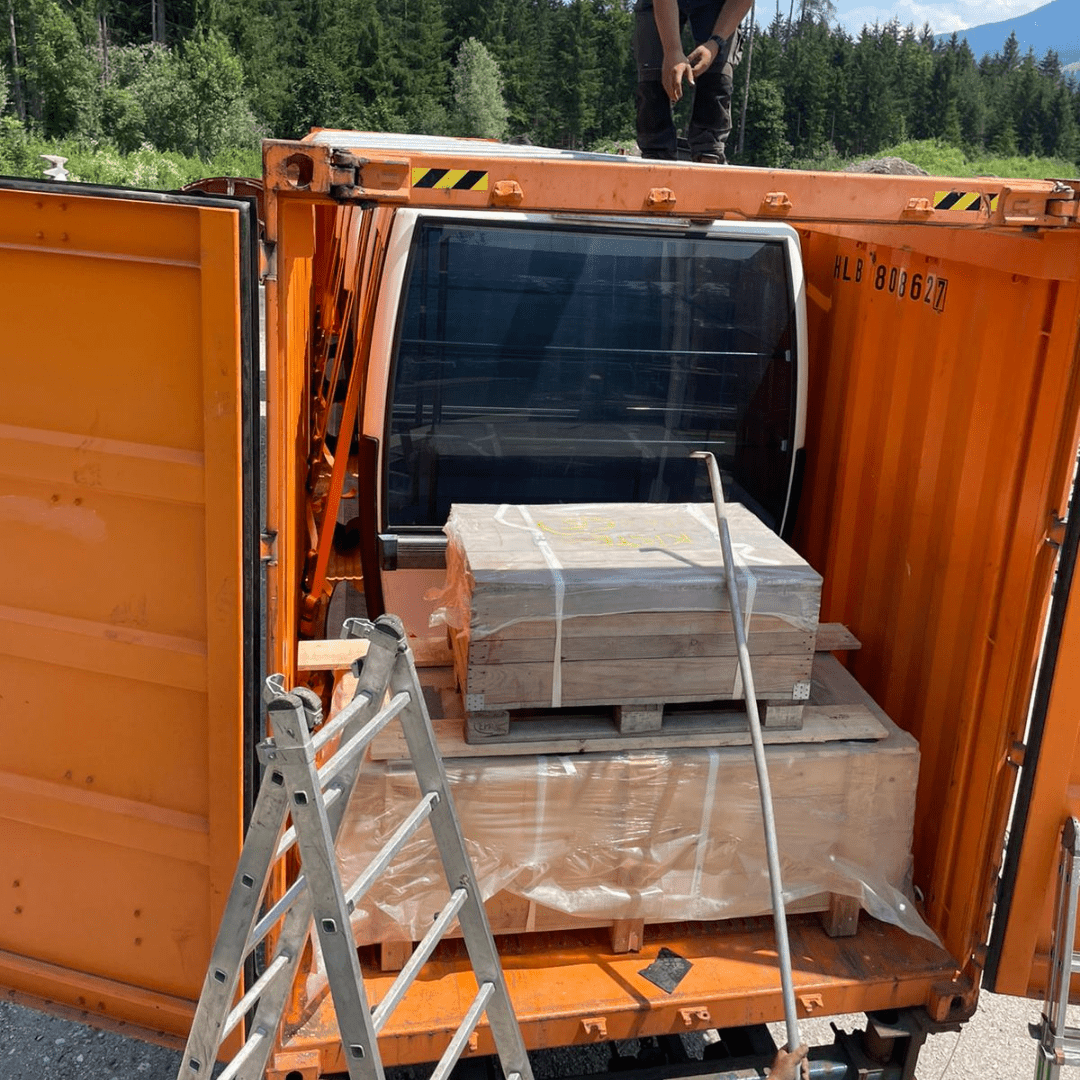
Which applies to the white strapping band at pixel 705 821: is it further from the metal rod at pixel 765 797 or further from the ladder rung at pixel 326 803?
the ladder rung at pixel 326 803

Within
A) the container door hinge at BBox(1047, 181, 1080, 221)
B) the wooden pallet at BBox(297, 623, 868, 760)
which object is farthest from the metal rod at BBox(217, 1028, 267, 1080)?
the container door hinge at BBox(1047, 181, 1080, 221)

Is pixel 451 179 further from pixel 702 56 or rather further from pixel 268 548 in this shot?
pixel 702 56

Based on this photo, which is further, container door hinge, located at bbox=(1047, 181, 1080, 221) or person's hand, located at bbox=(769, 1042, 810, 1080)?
person's hand, located at bbox=(769, 1042, 810, 1080)

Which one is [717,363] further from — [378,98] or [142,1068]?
[378,98]

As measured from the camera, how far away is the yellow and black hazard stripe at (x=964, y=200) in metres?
2.84

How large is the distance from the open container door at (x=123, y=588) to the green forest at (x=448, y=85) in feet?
138

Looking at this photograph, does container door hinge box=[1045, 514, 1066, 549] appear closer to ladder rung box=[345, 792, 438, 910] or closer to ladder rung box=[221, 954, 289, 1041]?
ladder rung box=[345, 792, 438, 910]

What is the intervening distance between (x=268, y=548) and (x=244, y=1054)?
3.73 ft

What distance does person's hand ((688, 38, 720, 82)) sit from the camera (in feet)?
16.7

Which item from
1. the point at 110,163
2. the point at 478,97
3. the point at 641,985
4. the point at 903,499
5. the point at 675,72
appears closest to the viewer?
the point at 641,985

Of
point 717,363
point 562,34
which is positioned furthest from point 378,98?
point 717,363

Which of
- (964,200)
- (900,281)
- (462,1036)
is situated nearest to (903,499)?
(900,281)

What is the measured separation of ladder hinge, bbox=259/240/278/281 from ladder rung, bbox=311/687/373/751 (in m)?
1.00

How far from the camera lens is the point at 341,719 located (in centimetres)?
239
